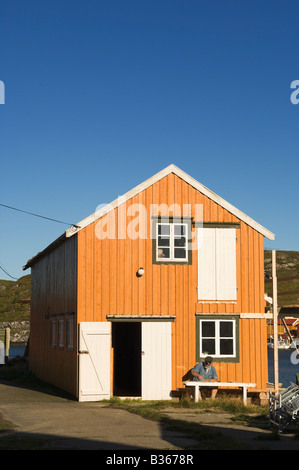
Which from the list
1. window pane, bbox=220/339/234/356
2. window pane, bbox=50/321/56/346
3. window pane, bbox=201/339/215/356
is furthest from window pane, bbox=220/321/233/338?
window pane, bbox=50/321/56/346

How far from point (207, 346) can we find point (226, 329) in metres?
0.85

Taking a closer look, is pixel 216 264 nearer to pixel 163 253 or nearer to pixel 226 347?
pixel 163 253

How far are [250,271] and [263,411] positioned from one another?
18.0ft

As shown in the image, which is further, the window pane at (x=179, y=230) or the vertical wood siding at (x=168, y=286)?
the window pane at (x=179, y=230)

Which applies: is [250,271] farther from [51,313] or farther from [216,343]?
[51,313]

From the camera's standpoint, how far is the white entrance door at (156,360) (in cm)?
2181

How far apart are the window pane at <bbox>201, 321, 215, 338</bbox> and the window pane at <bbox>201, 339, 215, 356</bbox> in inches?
6.5

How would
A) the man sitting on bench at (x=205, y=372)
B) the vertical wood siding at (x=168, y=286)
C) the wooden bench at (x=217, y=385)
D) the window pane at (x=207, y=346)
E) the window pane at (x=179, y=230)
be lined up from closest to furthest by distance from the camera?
the wooden bench at (x=217, y=385)
the man sitting on bench at (x=205, y=372)
the vertical wood siding at (x=168, y=286)
the window pane at (x=207, y=346)
the window pane at (x=179, y=230)

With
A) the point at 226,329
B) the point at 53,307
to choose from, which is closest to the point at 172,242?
the point at 226,329

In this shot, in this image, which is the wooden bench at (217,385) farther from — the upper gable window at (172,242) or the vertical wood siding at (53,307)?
the upper gable window at (172,242)

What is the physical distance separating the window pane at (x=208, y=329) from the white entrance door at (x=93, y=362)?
312cm

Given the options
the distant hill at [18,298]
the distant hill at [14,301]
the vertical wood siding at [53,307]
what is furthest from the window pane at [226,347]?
the distant hill at [14,301]

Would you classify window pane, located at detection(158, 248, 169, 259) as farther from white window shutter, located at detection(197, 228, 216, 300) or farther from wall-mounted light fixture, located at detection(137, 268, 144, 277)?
white window shutter, located at detection(197, 228, 216, 300)
